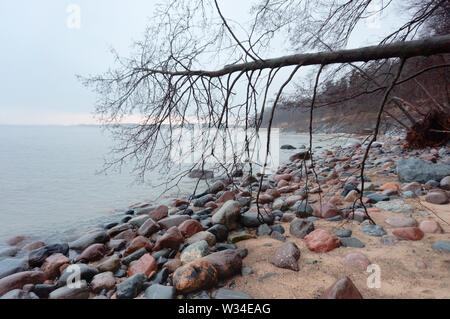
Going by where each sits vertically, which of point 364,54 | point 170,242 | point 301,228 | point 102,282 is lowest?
point 102,282

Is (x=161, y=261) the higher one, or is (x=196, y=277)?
(x=196, y=277)

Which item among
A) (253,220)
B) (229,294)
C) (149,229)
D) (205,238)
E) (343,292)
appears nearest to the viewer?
(343,292)

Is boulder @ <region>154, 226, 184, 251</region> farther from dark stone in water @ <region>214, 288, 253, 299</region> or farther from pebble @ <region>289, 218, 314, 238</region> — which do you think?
pebble @ <region>289, 218, 314, 238</region>

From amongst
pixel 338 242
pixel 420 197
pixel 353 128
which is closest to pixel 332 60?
pixel 338 242

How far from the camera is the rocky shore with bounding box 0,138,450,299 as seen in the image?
1556mm

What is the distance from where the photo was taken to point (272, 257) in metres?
1.89

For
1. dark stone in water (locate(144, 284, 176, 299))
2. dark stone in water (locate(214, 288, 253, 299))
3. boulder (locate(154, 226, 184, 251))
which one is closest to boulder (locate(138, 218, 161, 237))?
boulder (locate(154, 226, 184, 251))

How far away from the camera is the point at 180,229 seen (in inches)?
101

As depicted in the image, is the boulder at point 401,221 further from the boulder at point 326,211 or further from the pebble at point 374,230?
the boulder at point 326,211

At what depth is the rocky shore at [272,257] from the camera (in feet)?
5.10

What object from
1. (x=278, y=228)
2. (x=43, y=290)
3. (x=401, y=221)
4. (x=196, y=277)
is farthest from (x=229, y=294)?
(x=401, y=221)

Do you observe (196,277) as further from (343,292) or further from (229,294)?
(343,292)

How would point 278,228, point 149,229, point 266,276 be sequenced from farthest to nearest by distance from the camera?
point 149,229, point 278,228, point 266,276
